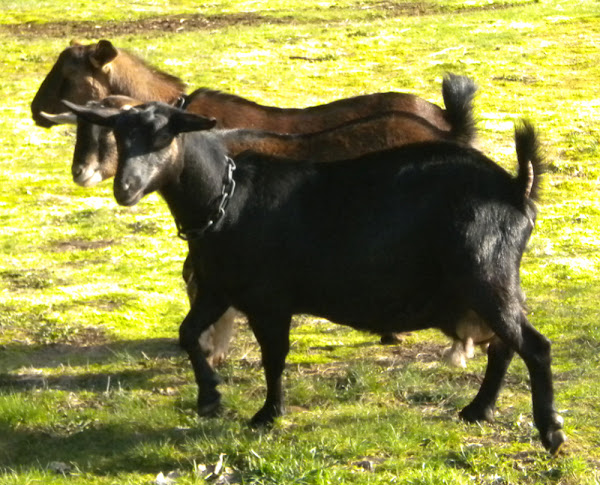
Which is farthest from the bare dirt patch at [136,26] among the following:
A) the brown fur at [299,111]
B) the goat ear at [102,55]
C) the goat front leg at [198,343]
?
the goat front leg at [198,343]

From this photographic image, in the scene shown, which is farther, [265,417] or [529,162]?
[265,417]

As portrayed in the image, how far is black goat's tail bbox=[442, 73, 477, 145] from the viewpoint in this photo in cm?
912

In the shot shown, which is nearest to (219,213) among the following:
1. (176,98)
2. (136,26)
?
(176,98)

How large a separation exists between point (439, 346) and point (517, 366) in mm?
896

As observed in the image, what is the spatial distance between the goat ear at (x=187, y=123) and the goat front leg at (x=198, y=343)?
3.64ft

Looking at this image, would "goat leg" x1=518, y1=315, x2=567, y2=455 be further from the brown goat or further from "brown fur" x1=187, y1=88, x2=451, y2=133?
"brown fur" x1=187, y1=88, x2=451, y2=133

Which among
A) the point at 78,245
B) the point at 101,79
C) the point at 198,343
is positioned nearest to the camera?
the point at 198,343

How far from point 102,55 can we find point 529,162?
4433 millimetres

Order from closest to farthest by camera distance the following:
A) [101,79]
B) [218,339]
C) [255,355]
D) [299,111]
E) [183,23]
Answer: [218,339] < [255,355] < [299,111] < [101,79] < [183,23]

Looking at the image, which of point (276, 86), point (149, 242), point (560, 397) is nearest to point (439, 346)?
point (560, 397)

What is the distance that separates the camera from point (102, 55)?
10.1m

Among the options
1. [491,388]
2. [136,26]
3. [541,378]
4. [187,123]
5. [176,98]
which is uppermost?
[187,123]

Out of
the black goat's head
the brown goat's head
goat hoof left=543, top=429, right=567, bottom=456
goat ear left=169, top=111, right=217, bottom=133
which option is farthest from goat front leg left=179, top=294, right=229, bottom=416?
→ the brown goat's head

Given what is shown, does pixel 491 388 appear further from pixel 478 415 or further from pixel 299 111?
pixel 299 111
